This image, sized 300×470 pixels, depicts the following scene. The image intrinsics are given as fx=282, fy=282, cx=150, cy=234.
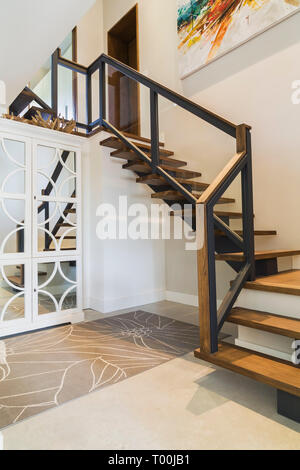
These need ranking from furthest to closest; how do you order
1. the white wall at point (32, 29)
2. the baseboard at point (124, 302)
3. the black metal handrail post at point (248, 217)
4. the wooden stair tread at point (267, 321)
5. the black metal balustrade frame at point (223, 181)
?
1. the baseboard at point (124, 302)
2. the black metal handrail post at point (248, 217)
3. the black metal balustrade frame at point (223, 181)
4. the wooden stair tread at point (267, 321)
5. the white wall at point (32, 29)

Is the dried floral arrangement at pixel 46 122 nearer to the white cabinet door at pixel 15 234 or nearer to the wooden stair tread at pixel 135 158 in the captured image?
the white cabinet door at pixel 15 234

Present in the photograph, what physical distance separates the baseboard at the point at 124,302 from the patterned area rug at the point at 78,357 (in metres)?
0.32

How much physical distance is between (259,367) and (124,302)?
222 cm

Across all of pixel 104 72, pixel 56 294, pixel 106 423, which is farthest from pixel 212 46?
pixel 106 423

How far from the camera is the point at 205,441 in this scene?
46.8 inches

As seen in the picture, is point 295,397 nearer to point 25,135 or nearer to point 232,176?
point 232,176

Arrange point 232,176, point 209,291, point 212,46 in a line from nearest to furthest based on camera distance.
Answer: point 209,291 < point 232,176 < point 212,46

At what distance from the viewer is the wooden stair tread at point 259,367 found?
130 cm

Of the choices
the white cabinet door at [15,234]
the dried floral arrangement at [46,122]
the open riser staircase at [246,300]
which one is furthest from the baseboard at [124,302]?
the dried floral arrangement at [46,122]

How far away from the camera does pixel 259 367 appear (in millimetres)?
1448

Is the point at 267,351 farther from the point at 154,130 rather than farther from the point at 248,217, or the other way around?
the point at 154,130

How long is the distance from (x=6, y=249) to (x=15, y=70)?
58.3 inches

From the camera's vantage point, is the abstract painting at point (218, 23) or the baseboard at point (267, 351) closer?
the baseboard at point (267, 351)

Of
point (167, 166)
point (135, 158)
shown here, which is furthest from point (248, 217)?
point (135, 158)
